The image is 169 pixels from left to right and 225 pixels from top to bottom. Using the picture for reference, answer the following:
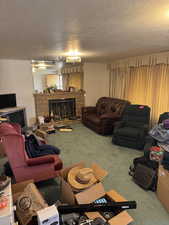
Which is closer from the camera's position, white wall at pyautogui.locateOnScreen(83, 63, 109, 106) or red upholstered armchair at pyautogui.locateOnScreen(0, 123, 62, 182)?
red upholstered armchair at pyautogui.locateOnScreen(0, 123, 62, 182)

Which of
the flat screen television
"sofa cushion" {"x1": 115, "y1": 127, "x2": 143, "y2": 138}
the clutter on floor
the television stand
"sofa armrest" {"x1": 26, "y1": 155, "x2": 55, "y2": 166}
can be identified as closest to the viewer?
the clutter on floor

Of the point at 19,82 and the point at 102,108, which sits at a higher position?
the point at 19,82

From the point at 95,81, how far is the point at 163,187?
4654mm

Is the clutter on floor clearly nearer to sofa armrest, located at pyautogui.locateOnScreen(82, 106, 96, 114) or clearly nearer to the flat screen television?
the flat screen television

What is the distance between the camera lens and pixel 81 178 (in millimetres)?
2006

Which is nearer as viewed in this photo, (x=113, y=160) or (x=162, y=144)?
(x=162, y=144)

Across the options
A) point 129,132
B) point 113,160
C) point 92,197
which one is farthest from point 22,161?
point 129,132

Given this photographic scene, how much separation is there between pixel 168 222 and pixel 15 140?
2.14m

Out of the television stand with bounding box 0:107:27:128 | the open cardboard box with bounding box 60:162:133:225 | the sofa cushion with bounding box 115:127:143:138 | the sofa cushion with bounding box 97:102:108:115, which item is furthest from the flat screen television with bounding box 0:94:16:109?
the open cardboard box with bounding box 60:162:133:225

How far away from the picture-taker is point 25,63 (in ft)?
16.0

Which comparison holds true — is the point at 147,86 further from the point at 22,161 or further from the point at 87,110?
the point at 22,161

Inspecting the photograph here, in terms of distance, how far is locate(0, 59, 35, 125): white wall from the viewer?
4590 millimetres

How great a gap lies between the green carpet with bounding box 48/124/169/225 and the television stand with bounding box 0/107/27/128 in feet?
3.63

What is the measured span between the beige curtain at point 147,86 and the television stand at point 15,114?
3357 mm
